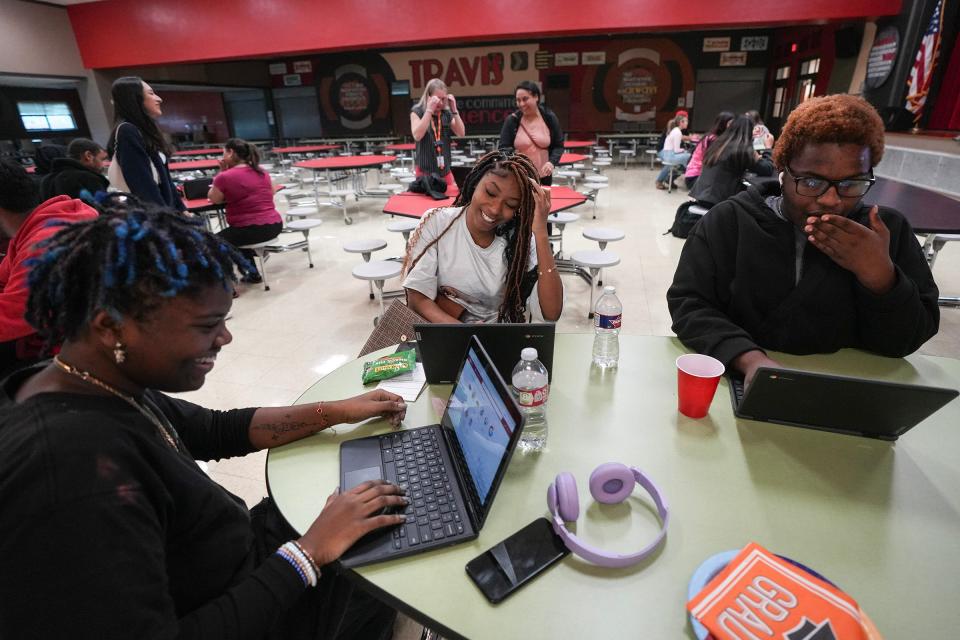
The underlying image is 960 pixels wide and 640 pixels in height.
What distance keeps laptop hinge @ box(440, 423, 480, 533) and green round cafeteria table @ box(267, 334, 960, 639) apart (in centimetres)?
4

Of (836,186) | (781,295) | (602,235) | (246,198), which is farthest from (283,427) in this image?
(246,198)

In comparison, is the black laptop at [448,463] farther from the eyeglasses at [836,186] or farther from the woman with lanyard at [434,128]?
the woman with lanyard at [434,128]

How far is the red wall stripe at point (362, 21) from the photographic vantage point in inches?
276

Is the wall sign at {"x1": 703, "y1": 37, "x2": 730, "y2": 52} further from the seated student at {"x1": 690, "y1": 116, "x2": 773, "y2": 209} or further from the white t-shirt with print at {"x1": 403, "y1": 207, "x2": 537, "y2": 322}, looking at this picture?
the white t-shirt with print at {"x1": 403, "y1": 207, "x2": 537, "y2": 322}

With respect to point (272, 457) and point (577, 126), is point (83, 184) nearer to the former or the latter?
point (272, 457)

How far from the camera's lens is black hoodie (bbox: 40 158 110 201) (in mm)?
3076

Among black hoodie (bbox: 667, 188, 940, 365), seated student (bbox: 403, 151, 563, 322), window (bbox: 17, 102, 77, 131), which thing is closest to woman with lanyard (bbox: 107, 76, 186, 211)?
seated student (bbox: 403, 151, 563, 322)

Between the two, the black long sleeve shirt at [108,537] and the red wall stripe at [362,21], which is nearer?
the black long sleeve shirt at [108,537]

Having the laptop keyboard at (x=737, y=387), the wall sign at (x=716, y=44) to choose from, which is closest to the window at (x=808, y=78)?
the wall sign at (x=716, y=44)

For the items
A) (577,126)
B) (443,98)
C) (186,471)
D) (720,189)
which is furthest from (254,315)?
(577,126)

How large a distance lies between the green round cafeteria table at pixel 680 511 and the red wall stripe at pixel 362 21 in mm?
7718

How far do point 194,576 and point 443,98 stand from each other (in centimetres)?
452

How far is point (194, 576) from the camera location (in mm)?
844

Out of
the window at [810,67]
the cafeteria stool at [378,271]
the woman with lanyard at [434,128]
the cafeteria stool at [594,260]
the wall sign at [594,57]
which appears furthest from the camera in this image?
the wall sign at [594,57]
